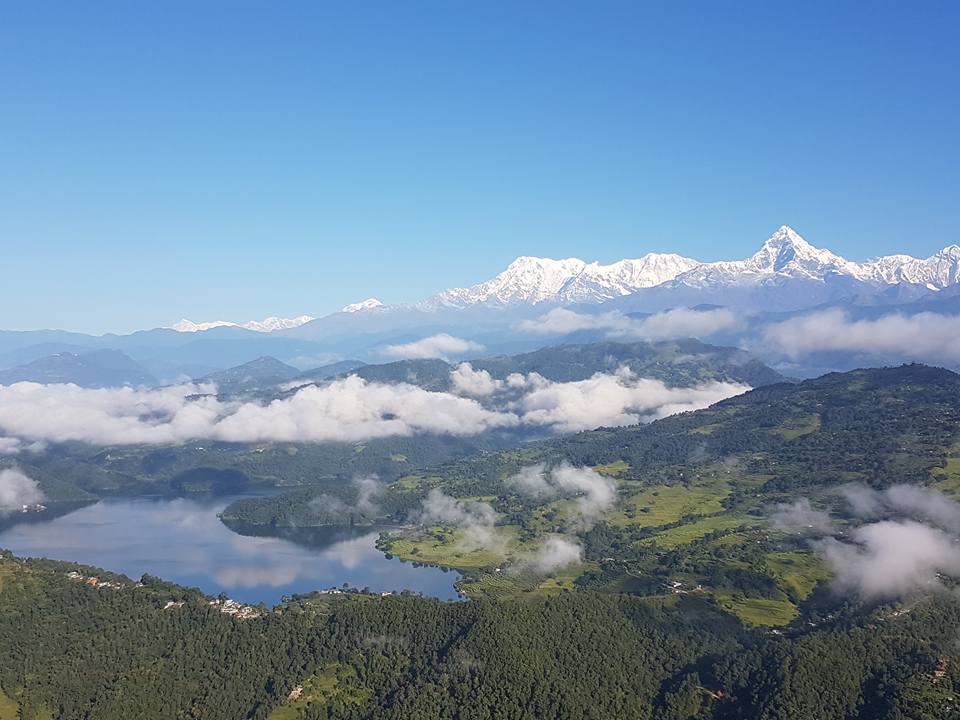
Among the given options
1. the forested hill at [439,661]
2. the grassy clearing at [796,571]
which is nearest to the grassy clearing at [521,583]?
the forested hill at [439,661]

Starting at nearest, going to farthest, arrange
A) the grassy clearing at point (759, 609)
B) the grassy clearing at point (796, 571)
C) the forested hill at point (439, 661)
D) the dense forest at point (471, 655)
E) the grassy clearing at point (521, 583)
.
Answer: the forested hill at point (439, 661)
the dense forest at point (471, 655)
the grassy clearing at point (759, 609)
the grassy clearing at point (796, 571)
the grassy clearing at point (521, 583)

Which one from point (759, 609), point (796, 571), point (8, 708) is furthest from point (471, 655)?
point (796, 571)

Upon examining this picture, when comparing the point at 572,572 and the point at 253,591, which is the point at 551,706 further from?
the point at 253,591

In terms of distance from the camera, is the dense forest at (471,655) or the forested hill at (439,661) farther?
the dense forest at (471,655)

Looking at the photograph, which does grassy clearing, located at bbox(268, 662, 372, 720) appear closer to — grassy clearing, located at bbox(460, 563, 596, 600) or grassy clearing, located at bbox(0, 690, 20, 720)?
grassy clearing, located at bbox(0, 690, 20, 720)

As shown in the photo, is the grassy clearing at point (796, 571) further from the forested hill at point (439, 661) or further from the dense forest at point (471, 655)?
the forested hill at point (439, 661)

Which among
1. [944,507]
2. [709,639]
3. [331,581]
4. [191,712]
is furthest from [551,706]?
[944,507]

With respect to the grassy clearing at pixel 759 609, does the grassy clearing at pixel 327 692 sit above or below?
above

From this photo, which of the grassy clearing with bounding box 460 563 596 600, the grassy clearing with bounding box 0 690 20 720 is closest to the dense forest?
the grassy clearing with bounding box 0 690 20 720
